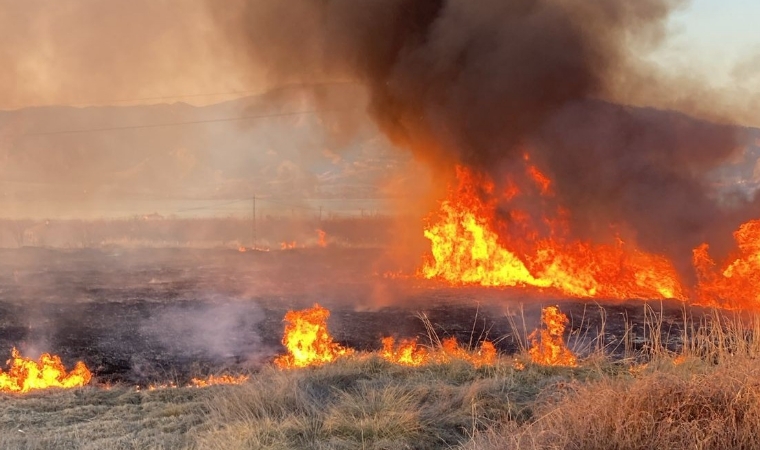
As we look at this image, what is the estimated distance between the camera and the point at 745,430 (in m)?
3.67

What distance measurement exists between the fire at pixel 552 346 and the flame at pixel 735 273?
13.8 feet

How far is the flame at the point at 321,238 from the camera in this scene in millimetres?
28336

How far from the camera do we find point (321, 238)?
29688mm

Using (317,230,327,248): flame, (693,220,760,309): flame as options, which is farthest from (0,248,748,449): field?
(317,230,327,248): flame

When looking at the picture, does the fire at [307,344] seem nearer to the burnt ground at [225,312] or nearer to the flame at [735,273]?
the burnt ground at [225,312]

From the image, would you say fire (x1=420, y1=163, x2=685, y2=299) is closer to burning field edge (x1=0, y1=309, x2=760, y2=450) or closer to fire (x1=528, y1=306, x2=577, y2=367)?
fire (x1=528, y1=306, x2=577, y2=367)

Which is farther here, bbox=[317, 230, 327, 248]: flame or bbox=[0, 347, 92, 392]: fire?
bbox=[317, 230, 327, 248]: flame

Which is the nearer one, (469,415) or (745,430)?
(745,430)

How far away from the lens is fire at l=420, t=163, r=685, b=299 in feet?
47.4

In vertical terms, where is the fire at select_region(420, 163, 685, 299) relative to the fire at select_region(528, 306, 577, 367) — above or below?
above

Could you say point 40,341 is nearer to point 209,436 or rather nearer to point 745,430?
point 209,436

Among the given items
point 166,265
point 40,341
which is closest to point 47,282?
point 166,265

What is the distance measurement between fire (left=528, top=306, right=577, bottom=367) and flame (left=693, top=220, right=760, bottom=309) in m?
4.22

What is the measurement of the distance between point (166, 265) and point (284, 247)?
722cm
